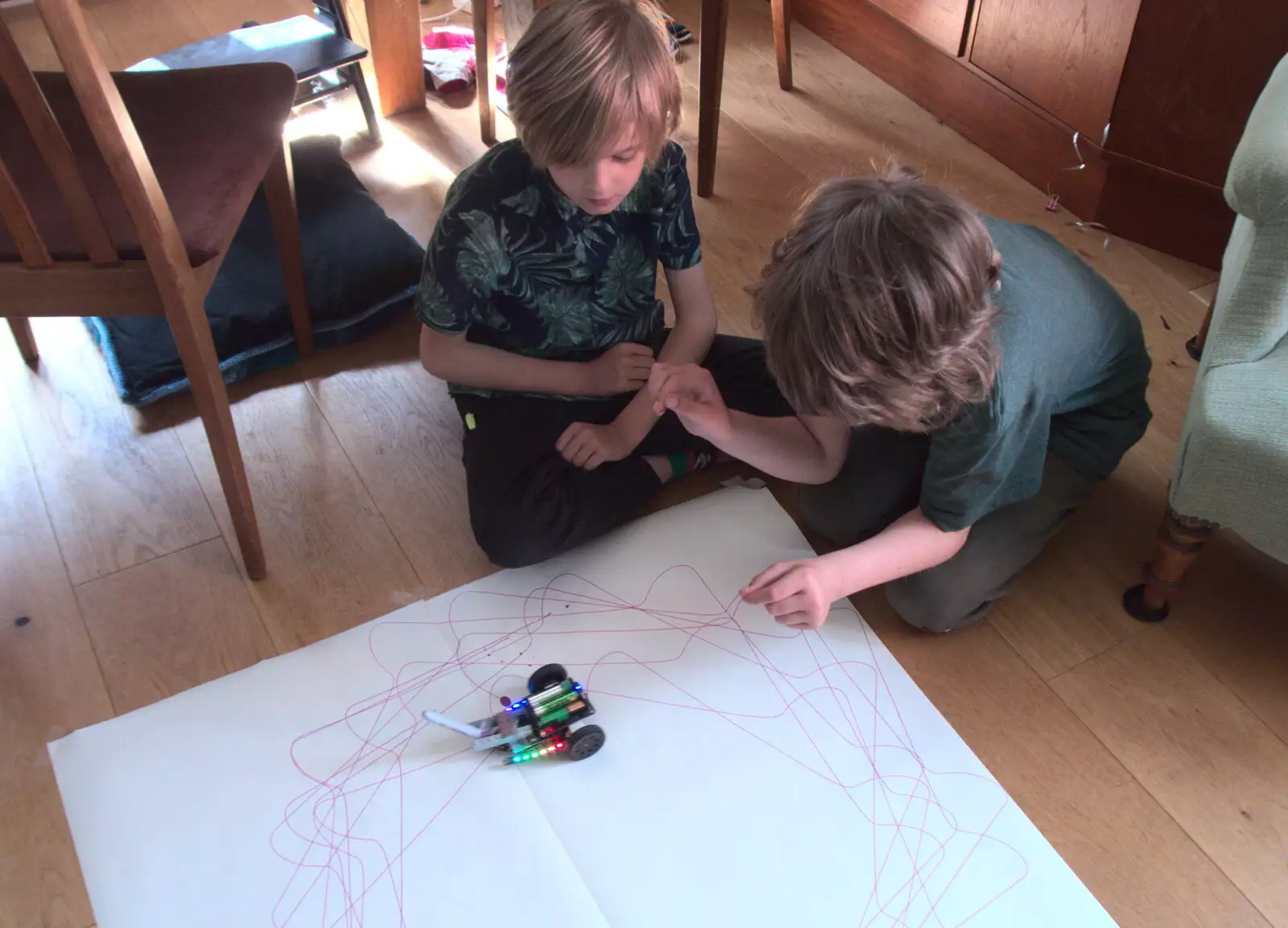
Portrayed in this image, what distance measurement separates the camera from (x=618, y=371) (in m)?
1.13

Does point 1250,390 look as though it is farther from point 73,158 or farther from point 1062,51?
point 73,158

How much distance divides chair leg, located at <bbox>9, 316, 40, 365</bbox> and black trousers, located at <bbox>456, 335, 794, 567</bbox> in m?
0.60

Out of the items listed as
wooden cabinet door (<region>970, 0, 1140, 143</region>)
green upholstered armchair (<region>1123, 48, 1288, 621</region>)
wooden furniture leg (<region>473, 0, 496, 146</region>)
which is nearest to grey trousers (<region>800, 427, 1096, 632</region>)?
green upholstered armchair (<region>1123, 48, 1288, 621</region>)

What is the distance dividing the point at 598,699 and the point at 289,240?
0.68 m

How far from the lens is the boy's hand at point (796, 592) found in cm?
91

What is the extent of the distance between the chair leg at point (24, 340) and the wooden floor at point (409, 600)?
16 mm

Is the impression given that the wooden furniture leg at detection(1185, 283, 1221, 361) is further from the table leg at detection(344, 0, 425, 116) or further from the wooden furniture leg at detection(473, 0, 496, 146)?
the table leg at detection(344, 0, 425, 116)

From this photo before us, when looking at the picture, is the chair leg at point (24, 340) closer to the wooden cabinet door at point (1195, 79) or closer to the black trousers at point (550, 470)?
the black trousers at point (550, 470)


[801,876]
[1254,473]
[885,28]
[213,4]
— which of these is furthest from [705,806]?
[213,4]

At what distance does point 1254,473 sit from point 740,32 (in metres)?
1.45

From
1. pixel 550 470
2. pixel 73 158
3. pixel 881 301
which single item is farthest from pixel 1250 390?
pixel 73 158

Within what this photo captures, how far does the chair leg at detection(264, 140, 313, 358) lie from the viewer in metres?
1.17

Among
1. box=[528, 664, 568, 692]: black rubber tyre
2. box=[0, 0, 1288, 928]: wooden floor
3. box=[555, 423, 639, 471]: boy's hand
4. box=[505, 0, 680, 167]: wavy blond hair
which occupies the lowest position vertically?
box=[0, 0, 1288, 928]: wooden floor

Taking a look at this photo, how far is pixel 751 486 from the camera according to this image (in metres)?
1.15
